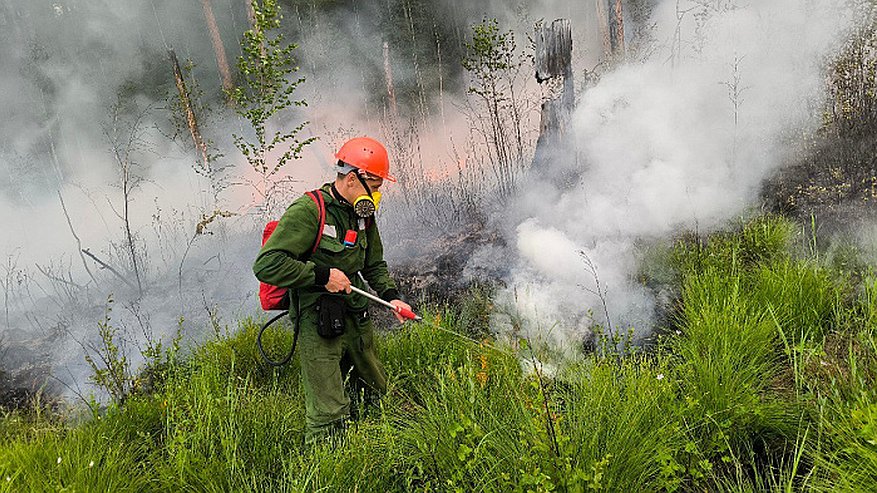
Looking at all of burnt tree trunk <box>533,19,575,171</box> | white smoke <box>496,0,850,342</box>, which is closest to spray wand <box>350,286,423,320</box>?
white smoke <box>496,0,850,342</box>

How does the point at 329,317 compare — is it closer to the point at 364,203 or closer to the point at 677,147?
the point at 364,203

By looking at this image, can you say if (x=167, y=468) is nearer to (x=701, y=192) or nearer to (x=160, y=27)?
(x=701, y=192)

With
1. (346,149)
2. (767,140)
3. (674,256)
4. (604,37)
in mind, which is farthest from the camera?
(604,37)

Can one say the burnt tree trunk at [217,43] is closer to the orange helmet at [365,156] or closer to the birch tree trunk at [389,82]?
the birch tree trunk at [389,82]

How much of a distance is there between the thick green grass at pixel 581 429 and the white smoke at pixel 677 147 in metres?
1.61

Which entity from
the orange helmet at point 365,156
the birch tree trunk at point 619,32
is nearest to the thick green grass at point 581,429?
the orange helmet at point 365,156

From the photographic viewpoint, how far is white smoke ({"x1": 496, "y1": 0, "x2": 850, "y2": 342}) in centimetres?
506

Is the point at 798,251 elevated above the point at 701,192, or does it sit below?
below

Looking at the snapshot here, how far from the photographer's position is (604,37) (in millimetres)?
8961

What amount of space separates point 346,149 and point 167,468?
179 cm

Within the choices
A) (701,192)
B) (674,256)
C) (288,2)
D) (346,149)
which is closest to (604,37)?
(701,192)

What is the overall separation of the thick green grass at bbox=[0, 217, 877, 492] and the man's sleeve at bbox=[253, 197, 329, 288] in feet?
A: 2.39

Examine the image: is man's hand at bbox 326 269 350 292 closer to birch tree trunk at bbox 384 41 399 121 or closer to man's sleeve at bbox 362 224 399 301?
man's sleeve at bbox 362 224 399 301

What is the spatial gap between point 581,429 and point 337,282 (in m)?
1.43
